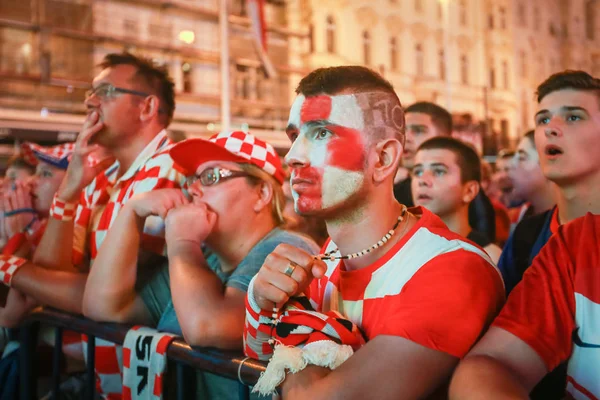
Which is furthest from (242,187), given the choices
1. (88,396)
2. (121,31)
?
(121,31)

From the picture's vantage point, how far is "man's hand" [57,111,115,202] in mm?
2953

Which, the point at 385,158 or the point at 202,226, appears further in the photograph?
the point at 202,226

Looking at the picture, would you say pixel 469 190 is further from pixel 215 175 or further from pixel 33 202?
pixel 33 202

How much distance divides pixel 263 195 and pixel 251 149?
20 cm

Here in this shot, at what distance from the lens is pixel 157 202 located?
90.1 inches

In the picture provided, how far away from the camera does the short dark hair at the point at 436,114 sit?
13.6ft

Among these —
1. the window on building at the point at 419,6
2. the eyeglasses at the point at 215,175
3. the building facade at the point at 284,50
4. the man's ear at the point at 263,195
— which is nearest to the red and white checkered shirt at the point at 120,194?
the eyeglasses at the point at 215,175

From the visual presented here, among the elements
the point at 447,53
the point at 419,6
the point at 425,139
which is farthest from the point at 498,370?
the point at 419,6

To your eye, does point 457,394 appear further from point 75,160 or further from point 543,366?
point 75,160

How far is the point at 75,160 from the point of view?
9.74ft

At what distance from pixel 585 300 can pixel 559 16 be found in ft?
115

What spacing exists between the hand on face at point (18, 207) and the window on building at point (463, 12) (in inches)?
1177

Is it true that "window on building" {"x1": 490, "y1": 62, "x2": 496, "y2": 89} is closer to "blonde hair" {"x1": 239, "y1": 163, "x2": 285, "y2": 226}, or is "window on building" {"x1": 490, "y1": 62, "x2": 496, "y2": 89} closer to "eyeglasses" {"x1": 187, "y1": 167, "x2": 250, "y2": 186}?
"blonde hair" {"x1": 239, "y1": 163, "x2": 285, "y2": 226}

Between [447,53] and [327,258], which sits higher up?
[447,53]
